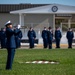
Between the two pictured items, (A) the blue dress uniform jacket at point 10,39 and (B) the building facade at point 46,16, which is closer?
(A) the blue dress uniform jacket at point 10,39

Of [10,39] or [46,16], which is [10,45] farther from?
[46,16]

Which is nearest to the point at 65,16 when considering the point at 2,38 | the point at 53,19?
the point at 53,19

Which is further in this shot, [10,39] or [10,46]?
[10,39]

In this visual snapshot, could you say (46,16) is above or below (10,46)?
above

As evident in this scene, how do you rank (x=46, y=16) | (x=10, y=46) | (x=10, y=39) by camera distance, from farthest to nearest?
1. (x=46, y=16)
2. (x=10, y=39)
3. (x=10, y=46)

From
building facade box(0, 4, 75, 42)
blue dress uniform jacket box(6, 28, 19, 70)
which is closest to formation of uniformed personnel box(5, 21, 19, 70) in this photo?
blue dress uniform jacket box(6, 28, 19, 70)

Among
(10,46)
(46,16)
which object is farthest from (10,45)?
(46,16)

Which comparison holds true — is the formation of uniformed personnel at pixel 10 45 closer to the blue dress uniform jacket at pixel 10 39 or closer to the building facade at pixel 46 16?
the blue dress uniform jacket at pixel 10 39

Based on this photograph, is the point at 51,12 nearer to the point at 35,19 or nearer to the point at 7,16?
the point at 35,19

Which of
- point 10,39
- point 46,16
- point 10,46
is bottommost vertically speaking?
point 10,46

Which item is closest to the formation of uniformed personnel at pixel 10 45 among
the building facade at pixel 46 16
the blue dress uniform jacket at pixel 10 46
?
the blue dress uniform jacket at pixel 10 46

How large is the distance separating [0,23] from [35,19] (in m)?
5.93

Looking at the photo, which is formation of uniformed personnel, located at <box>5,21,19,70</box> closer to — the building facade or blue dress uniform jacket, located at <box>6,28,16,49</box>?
blue dress uniform jacket, located at <box>6,28,16,49</box>

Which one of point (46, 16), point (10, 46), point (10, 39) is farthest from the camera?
point (46, 16)
